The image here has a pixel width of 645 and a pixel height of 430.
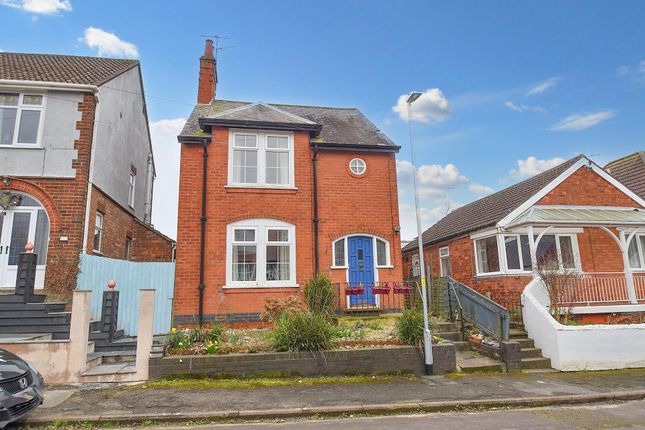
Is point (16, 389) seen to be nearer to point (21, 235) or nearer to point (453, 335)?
point (21, 235)

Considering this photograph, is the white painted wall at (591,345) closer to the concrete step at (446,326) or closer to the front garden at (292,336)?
the concrete step at (446,326)

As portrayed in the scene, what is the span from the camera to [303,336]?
8180mm

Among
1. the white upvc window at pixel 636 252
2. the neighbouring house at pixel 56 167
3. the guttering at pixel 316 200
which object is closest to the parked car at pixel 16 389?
the neighbouring house at pixel 56 167

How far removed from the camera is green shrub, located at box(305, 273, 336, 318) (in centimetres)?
1050

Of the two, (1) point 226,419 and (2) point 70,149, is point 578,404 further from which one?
(2) point 70,149

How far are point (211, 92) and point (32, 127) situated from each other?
6.60 meters

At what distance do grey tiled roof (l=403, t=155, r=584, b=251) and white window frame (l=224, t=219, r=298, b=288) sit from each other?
6894 mm

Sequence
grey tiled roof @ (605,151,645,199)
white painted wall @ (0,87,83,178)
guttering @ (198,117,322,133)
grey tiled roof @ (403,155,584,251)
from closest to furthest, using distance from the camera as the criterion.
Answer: white painted wall @ (0,87,83,178), guttering @ (198,117,322,133), grey tiled roof @ (403,155,584,251), grey tiled roof @ (605,151,645,199)

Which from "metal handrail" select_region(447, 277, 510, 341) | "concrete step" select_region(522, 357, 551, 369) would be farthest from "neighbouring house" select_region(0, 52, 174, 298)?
"concrete step" select_region(522, 357, 551, 369)

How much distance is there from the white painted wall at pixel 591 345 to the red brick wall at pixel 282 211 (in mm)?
4606

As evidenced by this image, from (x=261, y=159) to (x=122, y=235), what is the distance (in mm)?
6258

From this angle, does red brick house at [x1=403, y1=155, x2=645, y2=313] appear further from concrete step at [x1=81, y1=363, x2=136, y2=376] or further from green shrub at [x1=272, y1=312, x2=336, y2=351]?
concrete step at [x1=81, y1=363, x2=136, y2=376]

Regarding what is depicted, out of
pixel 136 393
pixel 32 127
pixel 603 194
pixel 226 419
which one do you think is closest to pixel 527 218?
pixel 603 194

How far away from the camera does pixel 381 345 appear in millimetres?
8734
